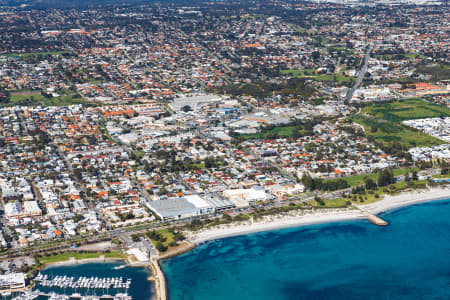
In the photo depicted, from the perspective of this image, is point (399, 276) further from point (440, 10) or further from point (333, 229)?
point (440, 10)

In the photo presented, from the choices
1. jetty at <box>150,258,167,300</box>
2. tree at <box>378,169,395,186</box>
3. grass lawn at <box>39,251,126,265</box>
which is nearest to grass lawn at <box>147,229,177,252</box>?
jetty at <box>150,258,167,300</box>

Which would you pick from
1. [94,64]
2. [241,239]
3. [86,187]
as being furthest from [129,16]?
[241,239]

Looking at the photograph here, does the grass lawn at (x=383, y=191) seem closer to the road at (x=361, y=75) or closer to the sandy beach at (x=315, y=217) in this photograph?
the sandy beach at (x=315, y=217)

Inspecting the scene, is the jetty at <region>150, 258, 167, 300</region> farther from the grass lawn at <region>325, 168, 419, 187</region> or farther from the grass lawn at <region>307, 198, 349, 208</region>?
the grass lawn at <region>325, 168, 419, 187</region>

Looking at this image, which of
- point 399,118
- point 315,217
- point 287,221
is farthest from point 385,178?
point 399,118

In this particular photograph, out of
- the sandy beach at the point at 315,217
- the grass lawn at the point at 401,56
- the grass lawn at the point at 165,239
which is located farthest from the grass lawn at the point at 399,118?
the grass lawn at the point at 165,239

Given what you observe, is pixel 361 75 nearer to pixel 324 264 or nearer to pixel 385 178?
pixel 385 178
